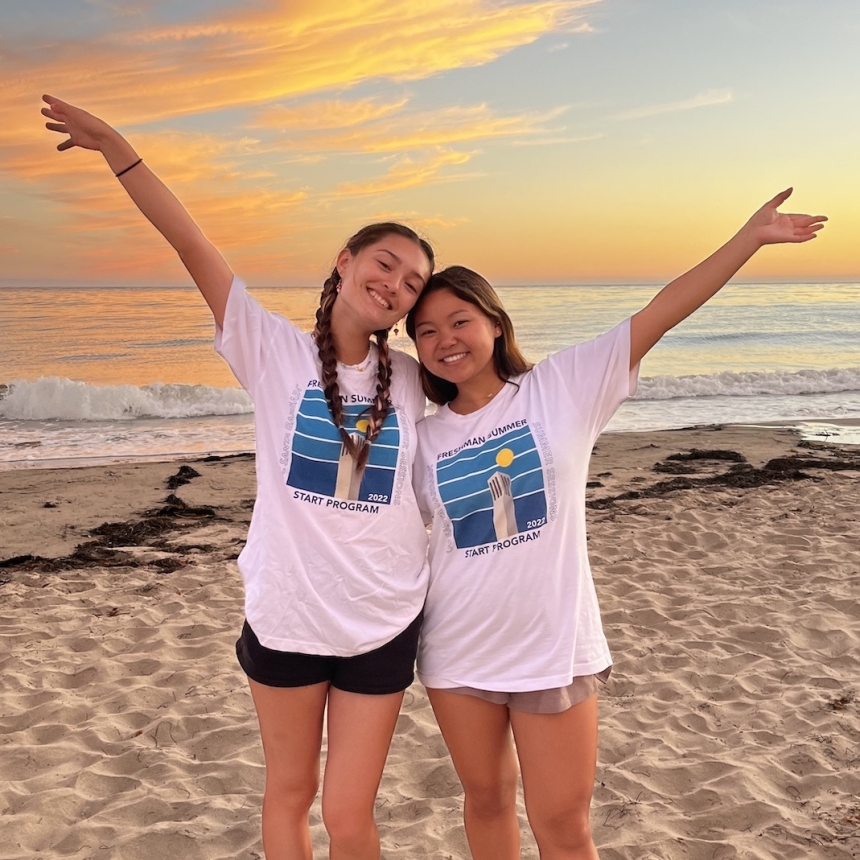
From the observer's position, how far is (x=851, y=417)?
14.4 m

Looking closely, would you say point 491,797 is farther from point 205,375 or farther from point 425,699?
point 205,375

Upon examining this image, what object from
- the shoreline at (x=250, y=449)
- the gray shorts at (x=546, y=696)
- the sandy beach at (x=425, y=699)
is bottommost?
the sandy beach at (x=425, y=699)

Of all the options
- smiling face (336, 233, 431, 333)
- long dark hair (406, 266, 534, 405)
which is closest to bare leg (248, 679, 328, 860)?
long dark hair (406, 266, 534, 405)

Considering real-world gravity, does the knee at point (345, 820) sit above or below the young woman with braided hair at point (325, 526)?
below

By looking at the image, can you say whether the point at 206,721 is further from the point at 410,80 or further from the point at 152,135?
the point at 152,135

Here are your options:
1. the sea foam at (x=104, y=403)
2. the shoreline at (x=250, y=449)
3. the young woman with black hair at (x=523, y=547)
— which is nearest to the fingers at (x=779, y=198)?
the young woman with black hair at (x=523, y=547)

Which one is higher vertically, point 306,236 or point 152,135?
point 152,135

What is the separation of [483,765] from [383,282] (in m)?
1.40

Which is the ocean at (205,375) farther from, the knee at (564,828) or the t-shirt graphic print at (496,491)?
the knee at (564,828)

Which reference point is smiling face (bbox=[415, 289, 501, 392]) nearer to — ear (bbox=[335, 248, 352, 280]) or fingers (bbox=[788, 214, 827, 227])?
ear (bbox=[335, 248, 352, 280])

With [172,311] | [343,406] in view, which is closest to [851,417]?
[343,406]

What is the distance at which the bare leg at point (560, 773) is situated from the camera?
2176 mm

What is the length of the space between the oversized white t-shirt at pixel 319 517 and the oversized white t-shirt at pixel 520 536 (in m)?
0.10

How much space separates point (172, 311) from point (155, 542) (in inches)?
1137
